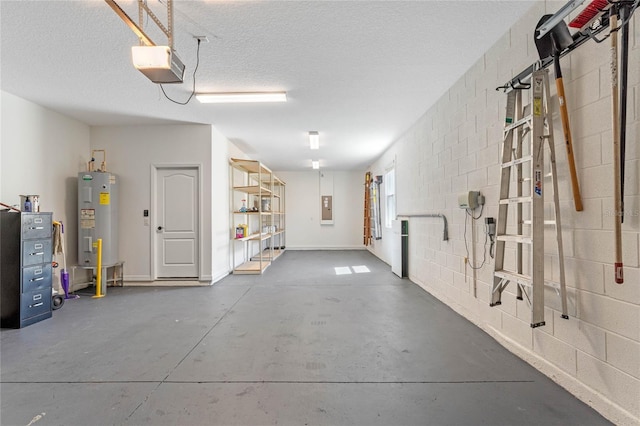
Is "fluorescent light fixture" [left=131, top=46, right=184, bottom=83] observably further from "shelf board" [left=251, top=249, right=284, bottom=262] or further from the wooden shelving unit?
"shelf board" [left=251, top=249, right=284, bottom=262]

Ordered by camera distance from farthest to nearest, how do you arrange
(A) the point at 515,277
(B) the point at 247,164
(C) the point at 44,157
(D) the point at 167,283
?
(B) the point at 247,164 < (D) the point at 167,283 < (C) the point at 44,157 < (A) the point at 515,277

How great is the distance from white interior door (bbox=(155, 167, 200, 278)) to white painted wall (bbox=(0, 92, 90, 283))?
127 centimetres

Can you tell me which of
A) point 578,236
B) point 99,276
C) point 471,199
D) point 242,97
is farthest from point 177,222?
point 578,236

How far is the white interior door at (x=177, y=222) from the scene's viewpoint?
201 inches

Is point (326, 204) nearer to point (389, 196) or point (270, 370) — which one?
point (389, 196)

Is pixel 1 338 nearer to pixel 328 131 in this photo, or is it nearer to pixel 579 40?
pixel 328 131

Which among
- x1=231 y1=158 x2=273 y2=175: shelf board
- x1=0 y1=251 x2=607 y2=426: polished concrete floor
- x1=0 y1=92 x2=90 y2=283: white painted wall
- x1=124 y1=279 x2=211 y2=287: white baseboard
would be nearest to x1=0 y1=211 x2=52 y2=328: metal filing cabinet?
x1=0 y1=251 x2=607 y2=426: polished concrete floor

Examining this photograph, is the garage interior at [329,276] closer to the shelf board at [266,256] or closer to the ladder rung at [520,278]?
the ladder rung at [520,278]

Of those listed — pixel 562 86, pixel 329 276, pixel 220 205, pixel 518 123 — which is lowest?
pixel 329 276

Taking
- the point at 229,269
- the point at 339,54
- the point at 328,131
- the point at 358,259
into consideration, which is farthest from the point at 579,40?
the point at 358,259

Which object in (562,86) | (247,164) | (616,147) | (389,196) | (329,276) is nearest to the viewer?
(616,147)

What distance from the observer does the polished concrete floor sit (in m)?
1.69

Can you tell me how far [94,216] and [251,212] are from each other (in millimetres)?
2797

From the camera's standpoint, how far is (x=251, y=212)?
6402 millimetres
